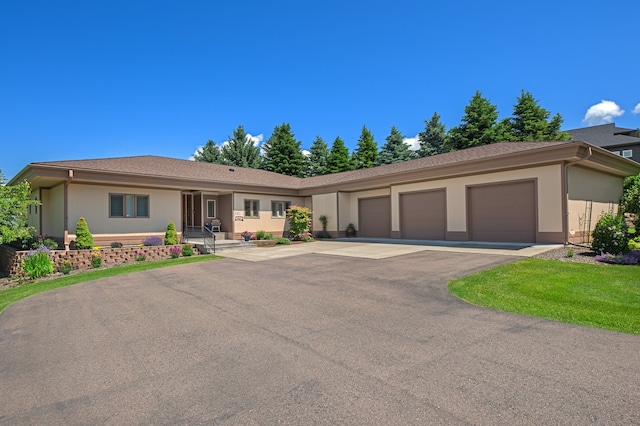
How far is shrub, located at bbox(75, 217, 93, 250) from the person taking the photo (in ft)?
48.6

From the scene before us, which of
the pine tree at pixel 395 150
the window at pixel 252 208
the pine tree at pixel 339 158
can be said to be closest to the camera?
the window at pixel 252 208

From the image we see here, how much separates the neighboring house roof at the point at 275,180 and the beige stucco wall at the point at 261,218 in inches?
20.6

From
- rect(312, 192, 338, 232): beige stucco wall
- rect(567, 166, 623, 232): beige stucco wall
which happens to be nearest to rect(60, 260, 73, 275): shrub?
rect(312, 192, 338, 232): beige stucco wall

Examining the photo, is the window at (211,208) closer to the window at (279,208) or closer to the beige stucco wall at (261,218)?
the beige stucco wall at (261,218)

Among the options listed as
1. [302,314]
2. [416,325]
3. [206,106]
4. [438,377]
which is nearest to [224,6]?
[206,106]

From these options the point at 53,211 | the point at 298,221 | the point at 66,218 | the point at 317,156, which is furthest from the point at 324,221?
the point at 317,156

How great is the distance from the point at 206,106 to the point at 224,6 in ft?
39.5

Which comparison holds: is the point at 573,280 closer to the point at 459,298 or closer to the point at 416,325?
the point at 459,298

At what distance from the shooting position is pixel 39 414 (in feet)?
9.86

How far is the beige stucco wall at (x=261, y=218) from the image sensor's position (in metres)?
21.0

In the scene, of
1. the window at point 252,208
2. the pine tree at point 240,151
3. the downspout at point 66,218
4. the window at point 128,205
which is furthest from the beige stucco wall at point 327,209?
the pine tree at point 240,151

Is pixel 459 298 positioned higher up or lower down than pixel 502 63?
lower down

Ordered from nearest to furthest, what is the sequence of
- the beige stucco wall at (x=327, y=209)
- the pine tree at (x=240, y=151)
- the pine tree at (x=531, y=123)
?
the beige stucco wall at (x=327, y=209) < the pine tree at (x=531, y=123) < the pine tree at (x=240, y=151)

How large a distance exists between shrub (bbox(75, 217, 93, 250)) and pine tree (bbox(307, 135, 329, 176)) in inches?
1333
